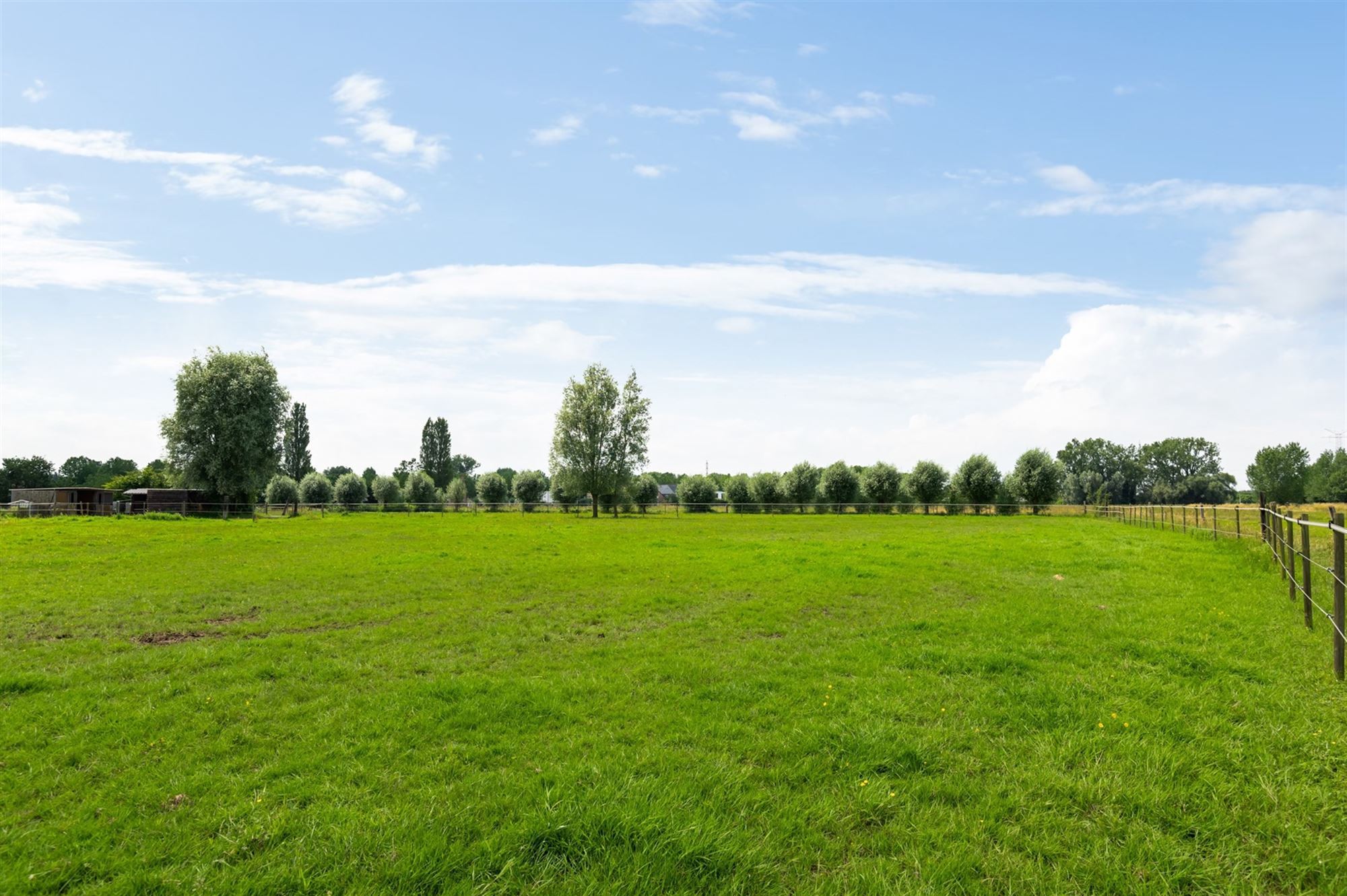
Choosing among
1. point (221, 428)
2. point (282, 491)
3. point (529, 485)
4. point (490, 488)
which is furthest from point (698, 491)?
point (221, 428)

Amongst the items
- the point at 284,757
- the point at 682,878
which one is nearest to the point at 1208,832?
the point at 682,878

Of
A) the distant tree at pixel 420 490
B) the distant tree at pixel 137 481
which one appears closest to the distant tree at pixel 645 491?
the distant tree at pixel 420 490

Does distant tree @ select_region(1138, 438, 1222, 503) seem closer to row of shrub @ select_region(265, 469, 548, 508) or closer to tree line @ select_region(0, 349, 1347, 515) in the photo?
tree line @ select_region(0, 349, 1347, 515)

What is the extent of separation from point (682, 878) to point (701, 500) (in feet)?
296

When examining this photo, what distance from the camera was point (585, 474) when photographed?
69.2 metres

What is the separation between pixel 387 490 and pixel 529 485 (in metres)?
19.5

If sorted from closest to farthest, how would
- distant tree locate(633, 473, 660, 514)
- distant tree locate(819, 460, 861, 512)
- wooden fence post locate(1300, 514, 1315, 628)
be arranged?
1. wooden fence post locate(1300, 514, 1315, 628)
2. distant tree locate(633, 473, 660, 514)
3. distant tree locate(819, 460, 861, 512)

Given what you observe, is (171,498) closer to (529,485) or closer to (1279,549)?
(529,485)

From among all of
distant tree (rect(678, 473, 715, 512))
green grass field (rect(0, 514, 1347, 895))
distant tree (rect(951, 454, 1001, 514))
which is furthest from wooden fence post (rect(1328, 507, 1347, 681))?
distant tree (rect(678, 473, 715, 512))

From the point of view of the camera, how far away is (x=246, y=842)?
173 inches

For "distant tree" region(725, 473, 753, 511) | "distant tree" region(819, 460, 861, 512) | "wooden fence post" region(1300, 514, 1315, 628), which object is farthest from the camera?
"distant tree" region(725, 473, 753, 511)

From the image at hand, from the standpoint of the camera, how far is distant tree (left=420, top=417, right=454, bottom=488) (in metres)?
125

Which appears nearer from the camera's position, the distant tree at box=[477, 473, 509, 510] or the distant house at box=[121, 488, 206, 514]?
the distant house at box=[121, 488, 206, 514]

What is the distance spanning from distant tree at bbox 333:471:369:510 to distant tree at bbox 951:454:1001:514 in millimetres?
74480
